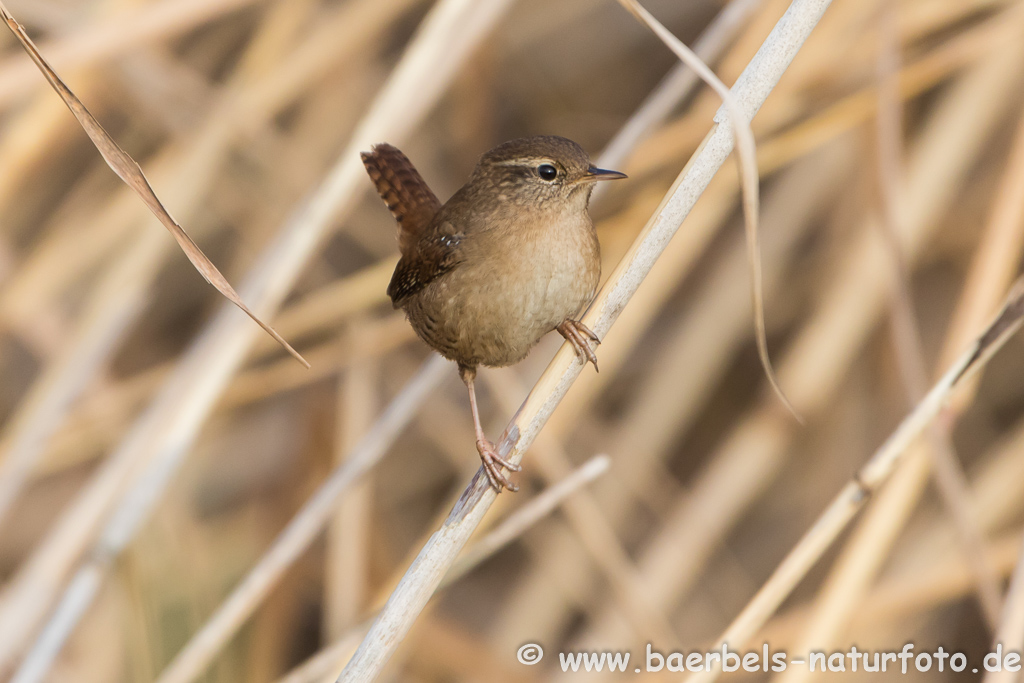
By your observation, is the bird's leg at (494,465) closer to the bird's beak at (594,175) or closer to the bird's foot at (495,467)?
the bird's foot at (495,467)

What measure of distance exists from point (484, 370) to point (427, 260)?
72cm

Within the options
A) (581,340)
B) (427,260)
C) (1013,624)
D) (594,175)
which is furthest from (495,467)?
(1013,624)

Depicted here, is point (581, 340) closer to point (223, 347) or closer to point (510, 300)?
point (510, 300)

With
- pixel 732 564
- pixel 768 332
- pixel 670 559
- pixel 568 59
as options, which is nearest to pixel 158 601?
pixel 670 559

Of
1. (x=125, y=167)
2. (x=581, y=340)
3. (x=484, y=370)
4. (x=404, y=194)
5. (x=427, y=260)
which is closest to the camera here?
(x=125, y=167)

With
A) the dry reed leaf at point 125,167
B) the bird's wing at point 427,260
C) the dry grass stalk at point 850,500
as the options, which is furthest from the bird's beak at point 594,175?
the dry reed leaf at point 125,167

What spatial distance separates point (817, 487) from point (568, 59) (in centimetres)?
169

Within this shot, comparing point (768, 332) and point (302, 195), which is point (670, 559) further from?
point (302, 195)

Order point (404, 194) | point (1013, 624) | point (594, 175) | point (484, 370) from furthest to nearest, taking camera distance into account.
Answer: point (484, 370), point (404, 194), point (594, 175), point (1013, 624)

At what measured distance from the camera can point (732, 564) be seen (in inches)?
112

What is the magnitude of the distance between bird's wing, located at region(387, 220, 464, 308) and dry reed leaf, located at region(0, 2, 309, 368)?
696mm

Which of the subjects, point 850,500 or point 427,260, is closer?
point 850,500

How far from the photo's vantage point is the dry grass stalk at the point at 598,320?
4.23 feet

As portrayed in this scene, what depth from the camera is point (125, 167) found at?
103cm
